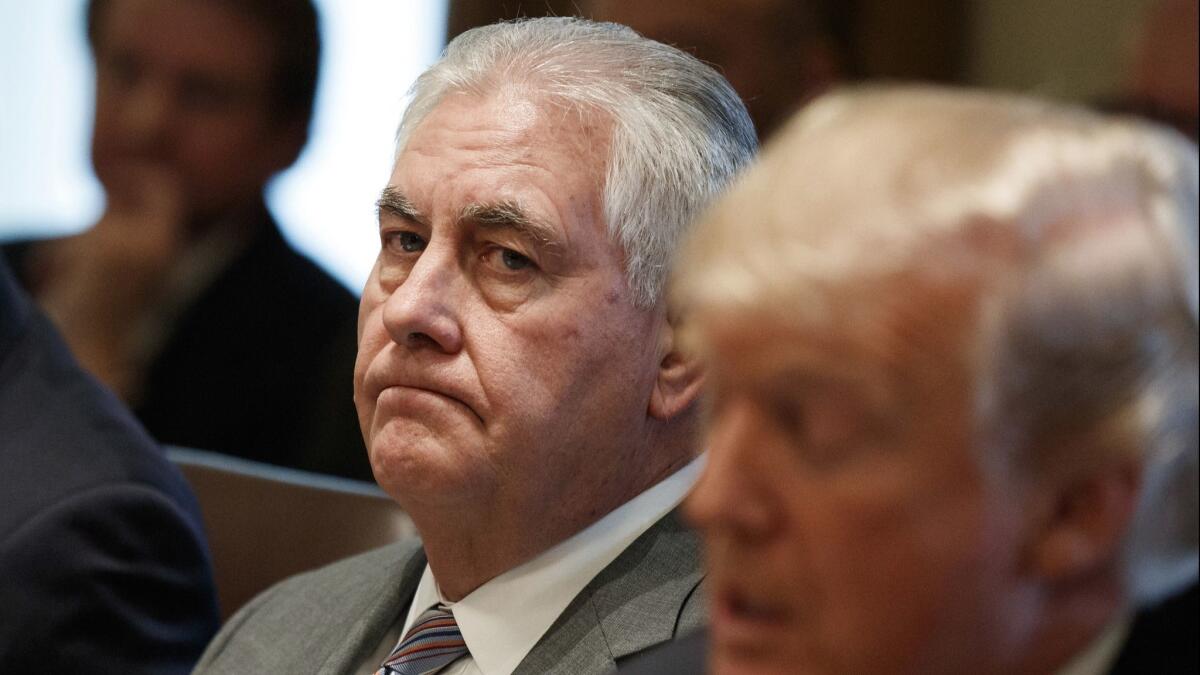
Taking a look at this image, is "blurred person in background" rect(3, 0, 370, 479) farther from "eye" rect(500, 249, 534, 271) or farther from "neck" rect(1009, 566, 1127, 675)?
"neck" rect(1009, 566, 1127, 675)

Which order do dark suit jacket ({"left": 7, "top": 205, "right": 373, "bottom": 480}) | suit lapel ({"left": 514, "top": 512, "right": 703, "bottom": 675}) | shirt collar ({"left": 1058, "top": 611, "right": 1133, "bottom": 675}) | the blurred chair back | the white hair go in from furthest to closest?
dark suit jacket ({"left": 7, "top": 205, "right": 373, "bottom": 480}), the blurred chair back, suit lapel ({"left": 514, "top": 512, "right": 703, "bottom": 675}), shirt collar ({"left": 1058, "top": 611, "right": 1133, "bottom": 675}), the white hair

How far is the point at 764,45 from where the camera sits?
2537 mm

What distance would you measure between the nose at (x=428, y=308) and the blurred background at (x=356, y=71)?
85cm

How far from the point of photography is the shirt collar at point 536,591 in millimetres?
1790

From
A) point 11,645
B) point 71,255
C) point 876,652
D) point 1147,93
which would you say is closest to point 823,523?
point 876,652

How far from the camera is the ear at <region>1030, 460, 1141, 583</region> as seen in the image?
0.96 metres

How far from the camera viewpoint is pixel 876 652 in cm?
98

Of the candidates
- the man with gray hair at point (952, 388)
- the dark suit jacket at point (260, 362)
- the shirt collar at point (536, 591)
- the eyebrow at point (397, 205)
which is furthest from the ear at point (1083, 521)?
the dark suit jacket at point (260, 362)

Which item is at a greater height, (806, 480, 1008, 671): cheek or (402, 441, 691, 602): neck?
(806, 480, 1008, 671): cheek

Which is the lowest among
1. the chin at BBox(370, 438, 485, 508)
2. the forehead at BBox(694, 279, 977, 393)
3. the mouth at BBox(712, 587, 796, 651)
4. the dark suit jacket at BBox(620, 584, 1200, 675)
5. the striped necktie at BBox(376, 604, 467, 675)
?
the striped necktie at BBox(376, 604, 467, 675)

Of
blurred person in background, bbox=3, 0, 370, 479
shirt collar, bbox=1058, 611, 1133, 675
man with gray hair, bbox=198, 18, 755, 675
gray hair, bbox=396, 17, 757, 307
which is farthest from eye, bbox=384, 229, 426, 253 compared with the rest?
blurred person in background, bbox=3, 0, 370, 479

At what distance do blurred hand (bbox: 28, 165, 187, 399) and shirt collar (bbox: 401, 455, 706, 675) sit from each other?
2.33m

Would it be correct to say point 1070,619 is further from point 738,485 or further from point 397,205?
point 397,205

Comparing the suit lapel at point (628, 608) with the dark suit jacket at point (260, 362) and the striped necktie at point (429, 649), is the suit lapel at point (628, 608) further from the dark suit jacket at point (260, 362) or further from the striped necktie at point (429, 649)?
the dark suit jacket at point (260, 362)
